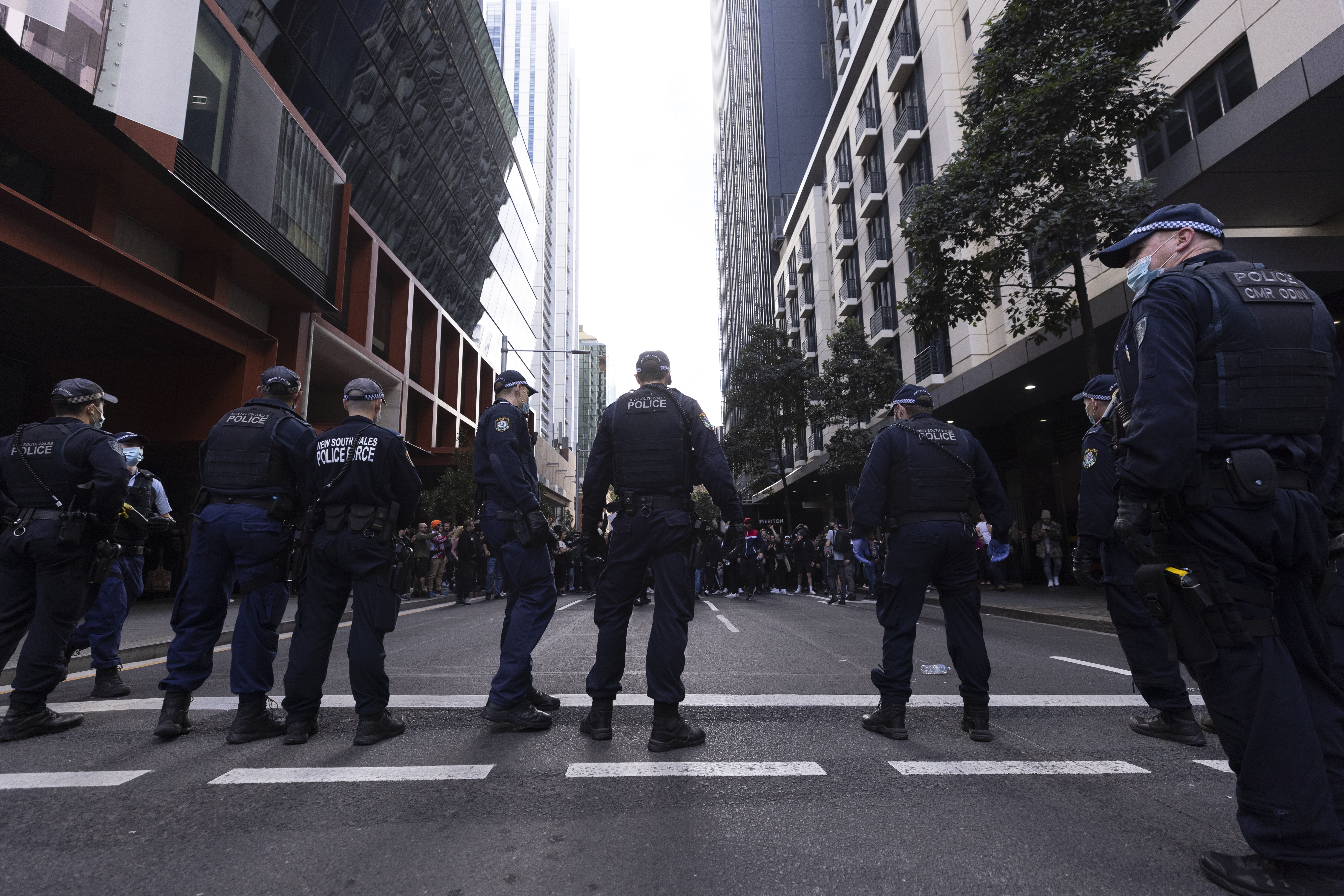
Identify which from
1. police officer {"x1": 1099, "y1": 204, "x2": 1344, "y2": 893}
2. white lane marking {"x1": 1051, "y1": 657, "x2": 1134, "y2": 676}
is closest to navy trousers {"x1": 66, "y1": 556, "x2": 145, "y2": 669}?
police officer {"x1": 1099, "y1": 204, "x2": 1344, "y2": 893}

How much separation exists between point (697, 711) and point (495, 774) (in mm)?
1457

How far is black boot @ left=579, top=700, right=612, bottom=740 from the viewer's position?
3.53 m

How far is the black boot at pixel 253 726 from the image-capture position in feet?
11.7

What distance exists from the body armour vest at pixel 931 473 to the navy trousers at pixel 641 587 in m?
1.24

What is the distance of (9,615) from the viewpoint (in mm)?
3857

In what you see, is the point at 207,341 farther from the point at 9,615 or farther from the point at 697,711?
the point at 697,711

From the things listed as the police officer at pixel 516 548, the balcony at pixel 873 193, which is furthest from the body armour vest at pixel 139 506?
the balcony at pixel 873 193

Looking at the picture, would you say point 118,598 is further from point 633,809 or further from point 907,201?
point 907,201

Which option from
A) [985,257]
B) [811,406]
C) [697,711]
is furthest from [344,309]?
[697,711]

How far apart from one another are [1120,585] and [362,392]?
4426mm

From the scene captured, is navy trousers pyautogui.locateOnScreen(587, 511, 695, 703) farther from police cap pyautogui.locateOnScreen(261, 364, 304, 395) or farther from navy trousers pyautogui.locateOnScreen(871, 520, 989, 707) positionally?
police cap pyautogui.locateOnScreen(261, 364, 304, 395)

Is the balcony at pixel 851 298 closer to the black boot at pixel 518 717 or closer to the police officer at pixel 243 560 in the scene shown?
the police officer at pixel 243 560

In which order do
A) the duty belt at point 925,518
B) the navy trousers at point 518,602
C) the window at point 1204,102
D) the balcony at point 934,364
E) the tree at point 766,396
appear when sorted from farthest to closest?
the tree at point 766,396 → the balcony at point 934,364 → the window at point 1204,102 → the duty belt at point 925,518 → the navy trousers at point 518,602

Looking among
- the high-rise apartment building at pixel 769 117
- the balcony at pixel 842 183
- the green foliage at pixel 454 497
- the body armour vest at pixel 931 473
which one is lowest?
the body armour vest at pixel 931 473
